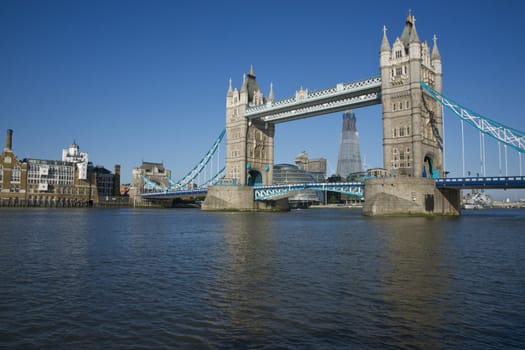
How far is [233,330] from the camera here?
920 cm

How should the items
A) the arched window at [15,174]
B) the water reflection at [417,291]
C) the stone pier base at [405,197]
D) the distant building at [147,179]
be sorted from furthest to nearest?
the distant building at [147,179] → the arched window at [15,174] → the stone pier base at [405,197] → the water reflection at [417,291]

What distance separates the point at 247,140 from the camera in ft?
272

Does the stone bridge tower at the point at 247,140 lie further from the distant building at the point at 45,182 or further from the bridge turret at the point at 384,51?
the distant building at the point at 45,182

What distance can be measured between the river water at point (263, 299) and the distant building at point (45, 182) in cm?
10671

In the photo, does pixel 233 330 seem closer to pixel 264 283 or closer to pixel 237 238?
pixel 264 283

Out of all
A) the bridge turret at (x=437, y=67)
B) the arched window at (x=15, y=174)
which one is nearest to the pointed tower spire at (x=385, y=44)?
the bridge turret at (x=437, y=67)

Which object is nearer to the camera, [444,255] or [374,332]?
[374,332]

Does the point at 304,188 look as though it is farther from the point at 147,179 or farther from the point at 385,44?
the point at 147,179

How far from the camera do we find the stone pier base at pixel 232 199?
78.8m

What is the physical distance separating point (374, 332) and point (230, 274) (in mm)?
7266

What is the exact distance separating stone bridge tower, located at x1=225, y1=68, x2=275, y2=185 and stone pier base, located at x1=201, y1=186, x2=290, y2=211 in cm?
260

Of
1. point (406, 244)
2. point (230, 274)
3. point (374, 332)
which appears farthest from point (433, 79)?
Result: point (374, 332)

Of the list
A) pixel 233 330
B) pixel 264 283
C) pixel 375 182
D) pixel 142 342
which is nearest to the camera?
pixel 142 342

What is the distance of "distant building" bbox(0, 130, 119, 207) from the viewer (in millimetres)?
113750
